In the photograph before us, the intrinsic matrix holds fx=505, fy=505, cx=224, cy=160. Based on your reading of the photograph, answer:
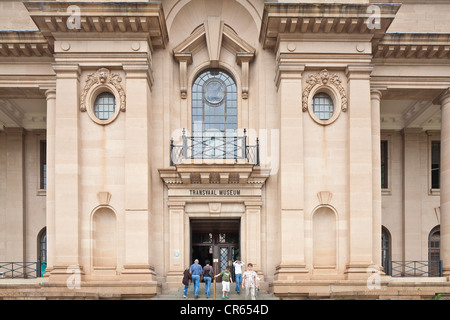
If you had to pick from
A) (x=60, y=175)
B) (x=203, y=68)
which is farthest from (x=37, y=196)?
(x=203, y=68)

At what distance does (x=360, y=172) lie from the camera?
2233cm

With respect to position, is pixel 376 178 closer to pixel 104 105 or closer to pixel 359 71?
pixel 359 71

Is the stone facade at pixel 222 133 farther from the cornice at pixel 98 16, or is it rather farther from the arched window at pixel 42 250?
the arched window at pixel 42 250

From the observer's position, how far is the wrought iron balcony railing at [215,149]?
2388cm

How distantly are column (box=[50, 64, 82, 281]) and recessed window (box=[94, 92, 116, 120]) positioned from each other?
102 cm

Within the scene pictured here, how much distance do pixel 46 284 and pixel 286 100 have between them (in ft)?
42.4

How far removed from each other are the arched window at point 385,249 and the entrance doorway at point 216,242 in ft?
34.4

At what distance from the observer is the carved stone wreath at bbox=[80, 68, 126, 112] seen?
22.7m

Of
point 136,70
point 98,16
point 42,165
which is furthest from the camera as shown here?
point 42,165

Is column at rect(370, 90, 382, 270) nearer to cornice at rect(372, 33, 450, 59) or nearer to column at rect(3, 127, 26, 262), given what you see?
cornice at rect(372, 33, 450, 59)

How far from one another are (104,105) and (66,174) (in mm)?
3650

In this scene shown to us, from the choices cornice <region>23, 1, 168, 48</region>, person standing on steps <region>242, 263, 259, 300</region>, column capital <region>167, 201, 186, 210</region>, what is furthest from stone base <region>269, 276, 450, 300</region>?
cornice <region>23, 1, 168, 48</region>

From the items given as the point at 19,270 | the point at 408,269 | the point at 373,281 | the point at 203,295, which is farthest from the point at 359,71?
the point at 19,270

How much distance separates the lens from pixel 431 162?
102 ft
